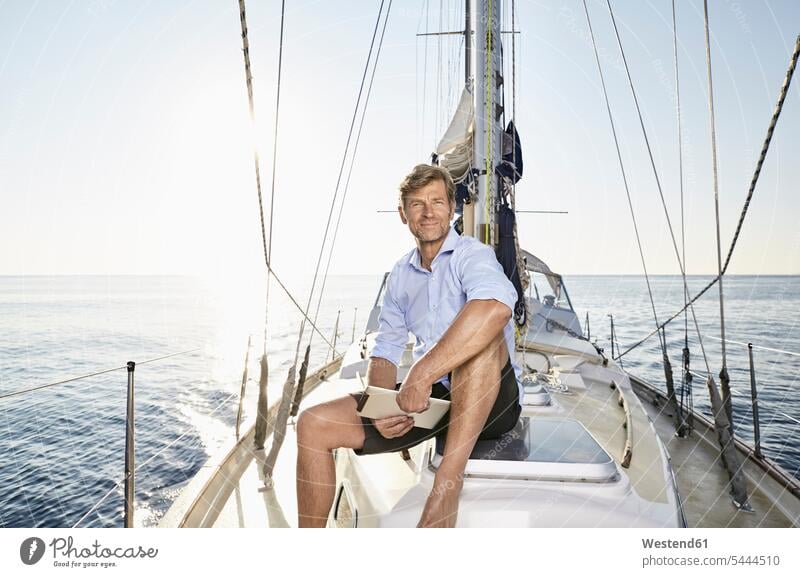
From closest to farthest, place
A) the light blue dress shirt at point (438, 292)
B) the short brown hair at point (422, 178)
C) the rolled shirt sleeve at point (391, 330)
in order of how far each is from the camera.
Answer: the light blue dress shirt at point (438, 292), the short brown hair at point (422, 178), the rolled shirt sleeve at point (391, 330)

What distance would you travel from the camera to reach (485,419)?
1062 millimetres

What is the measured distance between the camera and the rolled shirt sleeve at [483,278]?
1067 millimetres

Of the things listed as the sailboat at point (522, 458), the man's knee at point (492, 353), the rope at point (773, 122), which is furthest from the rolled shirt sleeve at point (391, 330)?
the rope at point (773, 122)

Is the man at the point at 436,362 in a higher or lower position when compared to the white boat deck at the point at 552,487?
higher

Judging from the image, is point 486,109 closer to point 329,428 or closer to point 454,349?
point 454,349

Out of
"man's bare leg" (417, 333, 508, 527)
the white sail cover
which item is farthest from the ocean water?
the white sail cover

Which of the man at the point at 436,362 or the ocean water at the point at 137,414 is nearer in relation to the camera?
the man at the point at 436,362

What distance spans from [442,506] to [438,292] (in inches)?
23.5

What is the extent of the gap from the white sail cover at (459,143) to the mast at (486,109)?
0.19m

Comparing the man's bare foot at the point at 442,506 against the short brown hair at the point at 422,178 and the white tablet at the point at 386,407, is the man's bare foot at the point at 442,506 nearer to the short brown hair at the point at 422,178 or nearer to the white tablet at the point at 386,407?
the white tablet at the point at 386,407

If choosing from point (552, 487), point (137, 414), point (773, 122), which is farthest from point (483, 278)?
point (137, 414)

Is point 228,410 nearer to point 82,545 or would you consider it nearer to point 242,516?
point 242,516

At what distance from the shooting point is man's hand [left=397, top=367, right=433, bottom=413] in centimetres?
102

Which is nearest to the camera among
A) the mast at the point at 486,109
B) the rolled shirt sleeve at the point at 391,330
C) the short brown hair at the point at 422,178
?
the short brown hair at the point at 422,178
